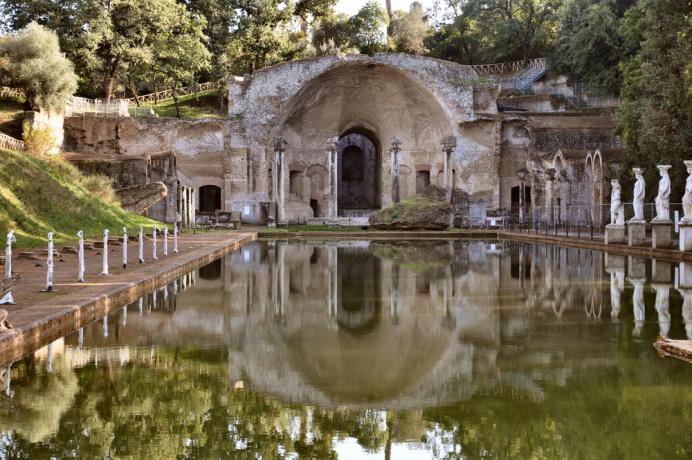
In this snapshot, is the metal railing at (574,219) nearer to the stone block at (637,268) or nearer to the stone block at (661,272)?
the stone block at (637,268)

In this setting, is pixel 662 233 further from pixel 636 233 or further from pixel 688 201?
pixel 636 233

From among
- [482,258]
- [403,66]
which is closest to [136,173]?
[403,66]

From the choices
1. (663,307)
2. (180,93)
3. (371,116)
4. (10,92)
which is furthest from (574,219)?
(180,93)

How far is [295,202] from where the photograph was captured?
5250 cm

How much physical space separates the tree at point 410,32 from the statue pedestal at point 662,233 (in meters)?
44.4

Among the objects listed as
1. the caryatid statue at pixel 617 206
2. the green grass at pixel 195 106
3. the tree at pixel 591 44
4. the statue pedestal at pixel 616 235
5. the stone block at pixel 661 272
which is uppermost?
the tree at pixel 591 44

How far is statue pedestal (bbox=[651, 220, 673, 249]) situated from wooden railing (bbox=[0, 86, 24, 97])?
3953cm

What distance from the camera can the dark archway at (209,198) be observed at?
2159 inches

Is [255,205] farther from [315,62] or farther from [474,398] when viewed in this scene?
[474,398]

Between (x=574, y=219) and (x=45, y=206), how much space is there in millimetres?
24063

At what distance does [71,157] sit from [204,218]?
8.26m

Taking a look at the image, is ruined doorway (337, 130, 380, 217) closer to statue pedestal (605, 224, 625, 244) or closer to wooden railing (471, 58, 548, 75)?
wooden railing (471, 58, 548, 75)

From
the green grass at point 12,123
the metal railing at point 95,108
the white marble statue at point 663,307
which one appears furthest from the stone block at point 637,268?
the metal railing at point 95,108

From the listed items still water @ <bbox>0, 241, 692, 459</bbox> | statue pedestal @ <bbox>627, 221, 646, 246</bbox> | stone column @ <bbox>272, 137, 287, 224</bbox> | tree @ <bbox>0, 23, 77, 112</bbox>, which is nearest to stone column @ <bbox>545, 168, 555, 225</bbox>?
statue pedestal @ <bbox>627, 221, 646, 246</bbox>
